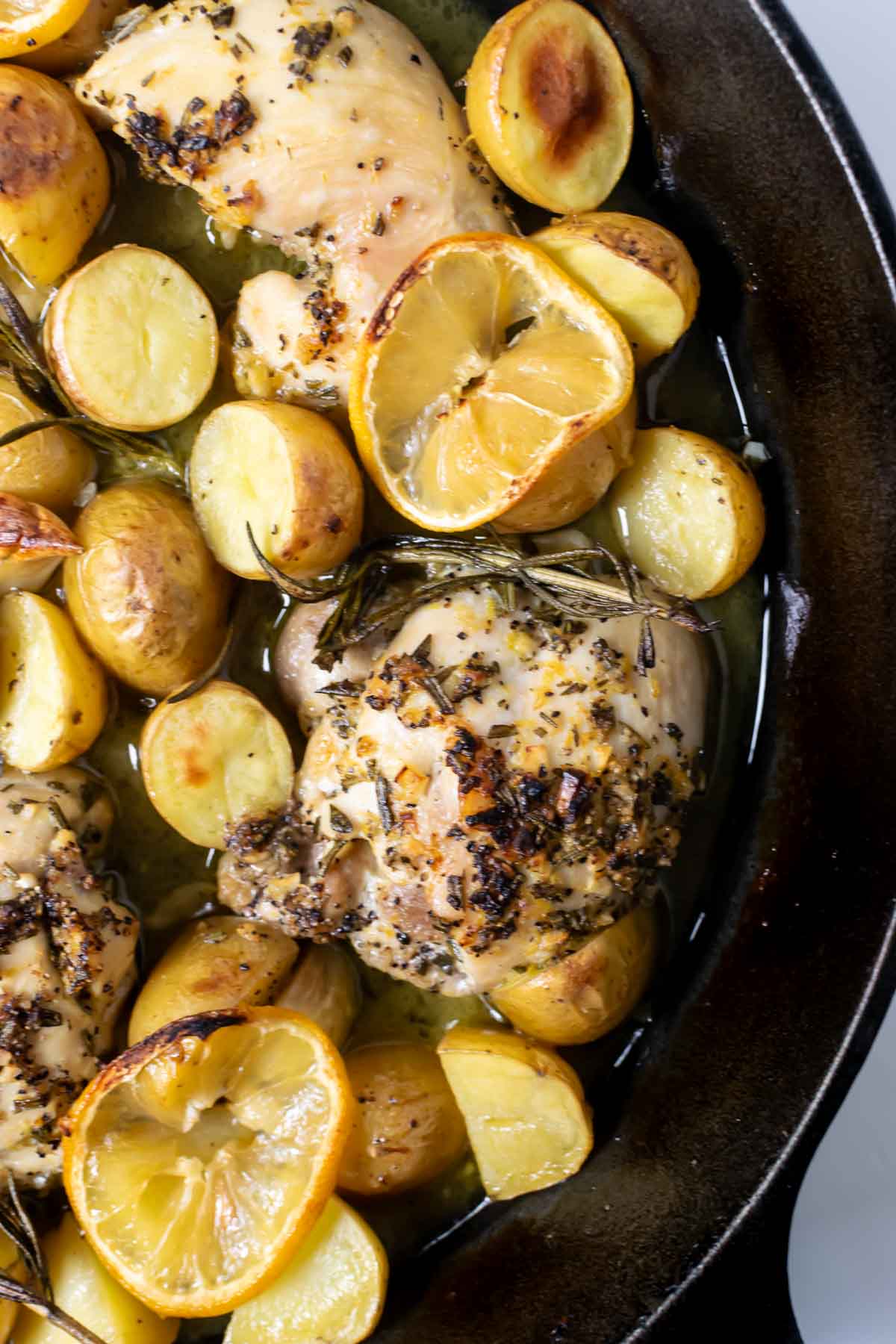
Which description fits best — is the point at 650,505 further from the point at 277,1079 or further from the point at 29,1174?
the point at 29,1174

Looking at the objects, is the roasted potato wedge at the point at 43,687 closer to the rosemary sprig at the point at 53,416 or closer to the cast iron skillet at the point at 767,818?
the rosemary sprig at the point at 53,416

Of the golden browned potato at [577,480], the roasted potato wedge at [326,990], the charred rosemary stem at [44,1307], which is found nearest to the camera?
the charred rosemary stem at [44,1307]

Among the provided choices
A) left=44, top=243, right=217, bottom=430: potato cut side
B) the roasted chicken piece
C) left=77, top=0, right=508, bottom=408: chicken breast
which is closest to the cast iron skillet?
left=77, top=0, right=508, bottom=408: chicken breast

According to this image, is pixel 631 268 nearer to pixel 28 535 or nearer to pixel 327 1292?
pixel 28 535

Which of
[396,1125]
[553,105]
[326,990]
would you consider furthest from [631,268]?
[396,1125]

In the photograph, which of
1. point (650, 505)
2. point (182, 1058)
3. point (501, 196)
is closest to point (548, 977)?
point (182, 1058)

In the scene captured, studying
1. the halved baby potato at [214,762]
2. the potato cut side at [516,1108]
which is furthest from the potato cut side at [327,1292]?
the halved baby potato at [214,762]

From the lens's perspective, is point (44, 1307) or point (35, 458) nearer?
point (44, 1307)
